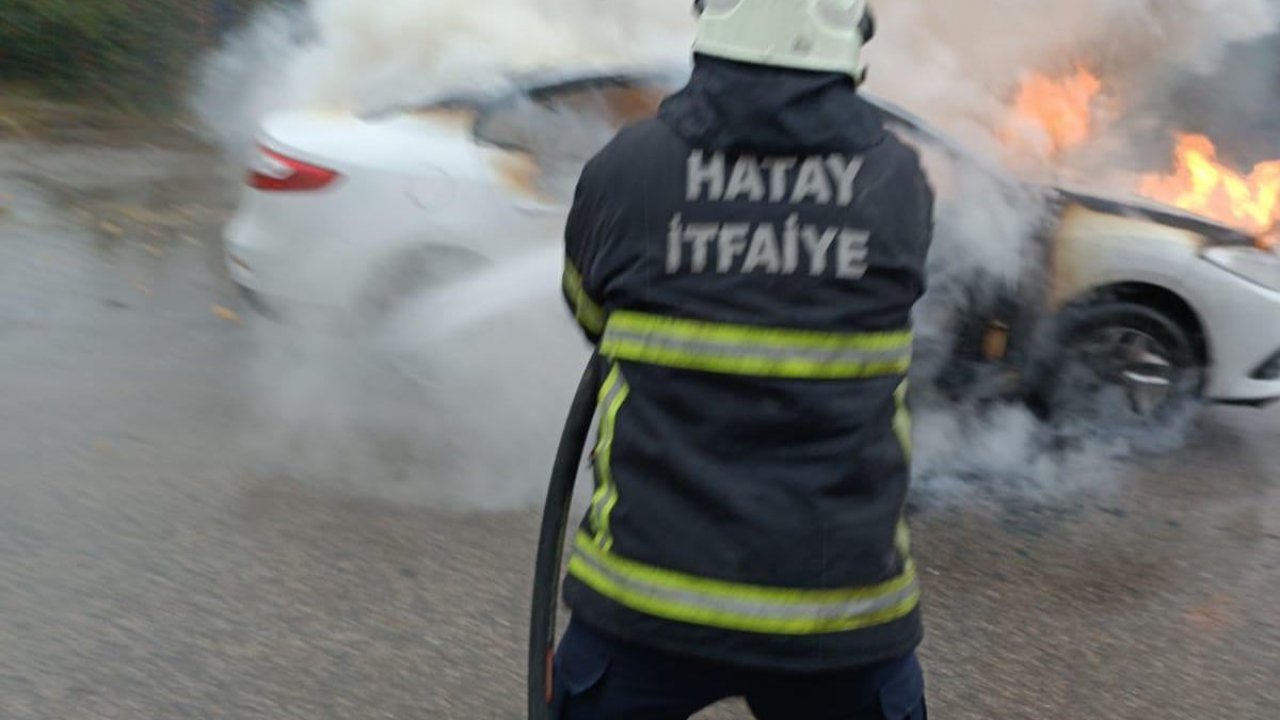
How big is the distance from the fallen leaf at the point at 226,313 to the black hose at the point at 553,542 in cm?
527

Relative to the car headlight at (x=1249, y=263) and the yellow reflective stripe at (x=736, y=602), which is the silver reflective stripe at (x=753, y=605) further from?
the car headlight at (x=1249, y=263)

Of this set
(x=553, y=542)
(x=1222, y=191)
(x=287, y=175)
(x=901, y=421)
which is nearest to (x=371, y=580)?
(x=287, y=175)

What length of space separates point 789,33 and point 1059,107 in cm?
641

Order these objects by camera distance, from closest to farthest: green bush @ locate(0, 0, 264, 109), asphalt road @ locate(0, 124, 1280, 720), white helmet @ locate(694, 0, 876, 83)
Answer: white helmet @ locate(694, 0, 876, 83), asphalt road @ locate(0, 124, 1280, 720), green bush @ locate(0, 0, 264, 109)

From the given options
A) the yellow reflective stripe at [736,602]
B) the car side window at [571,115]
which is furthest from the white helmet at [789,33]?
the car side window at [571,115]

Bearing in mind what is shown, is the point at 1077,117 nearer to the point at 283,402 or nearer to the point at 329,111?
the point at 329,111

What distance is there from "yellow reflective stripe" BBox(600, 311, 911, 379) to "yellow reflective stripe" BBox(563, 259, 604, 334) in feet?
0.50

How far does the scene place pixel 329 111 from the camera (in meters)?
6.29

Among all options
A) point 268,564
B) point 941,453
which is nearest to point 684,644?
point 268,564

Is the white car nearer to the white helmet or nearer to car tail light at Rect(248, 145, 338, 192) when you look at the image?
car tail light at Rect(248, 145, 338, 192)

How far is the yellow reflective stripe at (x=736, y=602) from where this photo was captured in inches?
69.9

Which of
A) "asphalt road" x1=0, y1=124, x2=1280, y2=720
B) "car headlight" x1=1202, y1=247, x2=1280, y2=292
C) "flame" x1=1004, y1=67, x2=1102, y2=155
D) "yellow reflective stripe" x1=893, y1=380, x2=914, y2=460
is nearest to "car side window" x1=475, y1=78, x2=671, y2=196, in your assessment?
"asphalt road" x1=0, y1=124, x2=1280, y2=720

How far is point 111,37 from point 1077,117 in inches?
409

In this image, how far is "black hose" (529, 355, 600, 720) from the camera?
2066 mm
